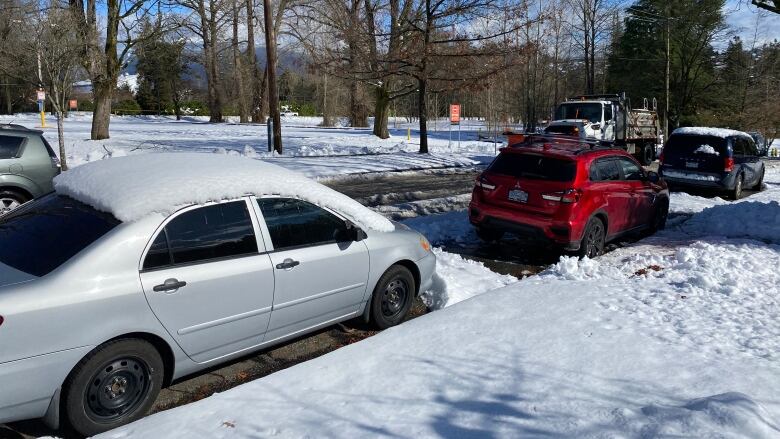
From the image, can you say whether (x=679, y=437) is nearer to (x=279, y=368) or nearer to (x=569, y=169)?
(x=279, y=368)

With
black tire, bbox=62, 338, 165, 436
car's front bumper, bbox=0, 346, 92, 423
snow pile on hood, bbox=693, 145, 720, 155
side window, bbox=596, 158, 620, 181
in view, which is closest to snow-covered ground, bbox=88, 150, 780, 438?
black tire, bbox=62, 338, 165, 436

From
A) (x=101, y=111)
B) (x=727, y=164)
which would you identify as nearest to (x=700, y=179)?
(x=727, y=164)

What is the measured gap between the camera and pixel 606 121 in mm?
21422

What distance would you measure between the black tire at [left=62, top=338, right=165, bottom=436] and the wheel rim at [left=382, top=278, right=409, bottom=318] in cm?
216

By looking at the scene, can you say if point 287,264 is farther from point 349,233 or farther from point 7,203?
point 7,203

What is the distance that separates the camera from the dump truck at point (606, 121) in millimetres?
20438

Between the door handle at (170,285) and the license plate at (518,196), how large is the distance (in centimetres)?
515

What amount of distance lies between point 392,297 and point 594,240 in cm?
384

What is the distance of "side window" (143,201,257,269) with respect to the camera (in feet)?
12.5

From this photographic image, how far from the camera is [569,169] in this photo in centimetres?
770

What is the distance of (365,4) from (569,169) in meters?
24.0

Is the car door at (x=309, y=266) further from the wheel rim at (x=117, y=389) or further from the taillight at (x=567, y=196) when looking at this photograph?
the taillight at (x=567, y=196)

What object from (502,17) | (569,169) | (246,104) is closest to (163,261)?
(569,169)

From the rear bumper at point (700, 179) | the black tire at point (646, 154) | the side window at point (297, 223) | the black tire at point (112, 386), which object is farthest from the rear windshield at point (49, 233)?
the black tire at point (646, 154)
